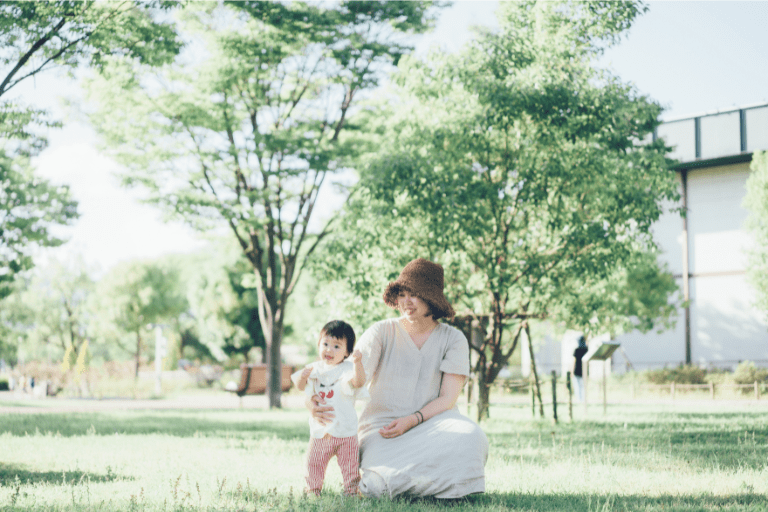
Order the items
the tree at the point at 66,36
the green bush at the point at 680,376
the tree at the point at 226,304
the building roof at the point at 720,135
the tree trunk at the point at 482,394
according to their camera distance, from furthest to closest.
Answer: the tree at the point at 226,304 → the building roof at the point at 720,135 → the green bush at the point at 680,376 → the tree trunk at the point at 482,394 → the tree at the point at 66,36

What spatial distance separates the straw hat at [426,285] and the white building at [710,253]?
26810 millimetres

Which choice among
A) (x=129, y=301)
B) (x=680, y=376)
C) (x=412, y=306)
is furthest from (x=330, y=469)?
(x=129, y=301)

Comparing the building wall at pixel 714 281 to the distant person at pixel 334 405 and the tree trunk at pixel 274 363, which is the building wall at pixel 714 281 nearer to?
the tree trunk at pixel 274 363

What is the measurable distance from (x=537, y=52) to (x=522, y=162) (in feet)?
5.19

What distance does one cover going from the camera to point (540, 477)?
5473 mm

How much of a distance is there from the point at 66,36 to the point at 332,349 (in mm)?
5936

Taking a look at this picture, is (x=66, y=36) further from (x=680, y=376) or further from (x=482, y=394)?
(x=680, y=376)

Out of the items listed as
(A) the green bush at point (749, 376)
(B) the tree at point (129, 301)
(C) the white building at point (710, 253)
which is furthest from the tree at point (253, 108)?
(B) the tree at point (129, 301)

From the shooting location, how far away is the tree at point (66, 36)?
7.67 metres

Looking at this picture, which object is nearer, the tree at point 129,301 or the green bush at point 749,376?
the green bush at point 749,376

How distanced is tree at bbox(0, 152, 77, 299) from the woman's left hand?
15479mm

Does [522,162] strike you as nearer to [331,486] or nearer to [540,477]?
[540,477]

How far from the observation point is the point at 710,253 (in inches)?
1284

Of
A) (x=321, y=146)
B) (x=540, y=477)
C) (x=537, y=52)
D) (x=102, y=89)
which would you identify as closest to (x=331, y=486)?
(x=540, y=477)
